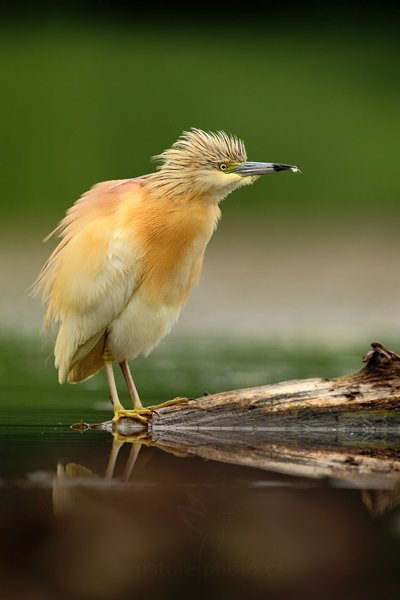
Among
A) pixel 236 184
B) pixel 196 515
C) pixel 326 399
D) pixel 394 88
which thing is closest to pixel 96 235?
pixel 236 184

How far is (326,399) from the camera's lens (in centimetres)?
634

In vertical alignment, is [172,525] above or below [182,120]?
below

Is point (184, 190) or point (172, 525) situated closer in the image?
point (172, 525)

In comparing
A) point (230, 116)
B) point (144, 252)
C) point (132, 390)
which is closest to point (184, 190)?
point (144, 252)

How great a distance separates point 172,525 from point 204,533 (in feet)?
0.41

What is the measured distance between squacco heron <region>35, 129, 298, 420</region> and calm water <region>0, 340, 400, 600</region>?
48cm

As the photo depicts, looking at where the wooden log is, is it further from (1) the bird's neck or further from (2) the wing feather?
(1) the bird's neck

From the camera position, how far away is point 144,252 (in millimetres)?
→ 6703

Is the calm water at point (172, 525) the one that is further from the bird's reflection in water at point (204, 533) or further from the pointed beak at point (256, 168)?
the pointed beak at point (256, 168)

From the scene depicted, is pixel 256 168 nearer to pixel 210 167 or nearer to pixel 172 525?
pixel 210 167

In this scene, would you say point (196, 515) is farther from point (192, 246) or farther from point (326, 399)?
point (192, 246)

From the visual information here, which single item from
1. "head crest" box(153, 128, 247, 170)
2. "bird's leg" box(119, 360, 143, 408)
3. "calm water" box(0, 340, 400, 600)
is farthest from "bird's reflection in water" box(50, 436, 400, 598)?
"head crest" box(153, 128, 247, 170)

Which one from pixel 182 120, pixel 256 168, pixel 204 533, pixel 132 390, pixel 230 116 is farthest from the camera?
pixel 230 116

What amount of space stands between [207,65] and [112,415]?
1539cm
